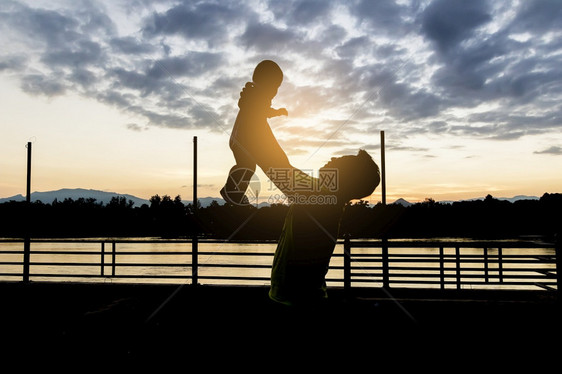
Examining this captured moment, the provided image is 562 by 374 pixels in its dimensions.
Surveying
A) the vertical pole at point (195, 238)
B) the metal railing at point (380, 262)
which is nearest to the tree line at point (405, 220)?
the metal railing at point (380, 262)

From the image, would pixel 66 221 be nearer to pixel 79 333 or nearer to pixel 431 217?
pixel 431 217

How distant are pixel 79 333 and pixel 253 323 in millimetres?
1450

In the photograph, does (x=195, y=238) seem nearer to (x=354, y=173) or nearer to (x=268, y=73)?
(x=268, y=73)

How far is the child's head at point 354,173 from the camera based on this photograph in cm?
204

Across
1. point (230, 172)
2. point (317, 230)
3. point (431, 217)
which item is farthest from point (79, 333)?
point (431, 217)

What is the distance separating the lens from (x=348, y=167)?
6.71 feet

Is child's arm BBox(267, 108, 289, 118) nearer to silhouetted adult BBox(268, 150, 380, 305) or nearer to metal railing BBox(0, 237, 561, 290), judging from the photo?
silhouetted adult BBox(268, 150, 380, 305)

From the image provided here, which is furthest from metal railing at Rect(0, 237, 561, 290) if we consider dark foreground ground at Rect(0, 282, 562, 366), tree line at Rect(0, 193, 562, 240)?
tree line at Rect(0, 193, 562, 240)

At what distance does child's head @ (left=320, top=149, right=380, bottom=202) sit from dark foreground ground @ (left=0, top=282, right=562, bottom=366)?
54cm

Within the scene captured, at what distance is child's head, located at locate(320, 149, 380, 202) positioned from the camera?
2037 mm

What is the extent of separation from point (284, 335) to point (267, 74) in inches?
47.6

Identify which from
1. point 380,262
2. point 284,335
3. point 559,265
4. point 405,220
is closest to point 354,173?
point 284,335

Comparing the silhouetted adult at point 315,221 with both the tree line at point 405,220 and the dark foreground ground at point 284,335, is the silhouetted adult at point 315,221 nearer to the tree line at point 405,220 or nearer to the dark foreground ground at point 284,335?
the dark foreground ground at point 284,335

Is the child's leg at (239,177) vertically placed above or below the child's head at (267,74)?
below
